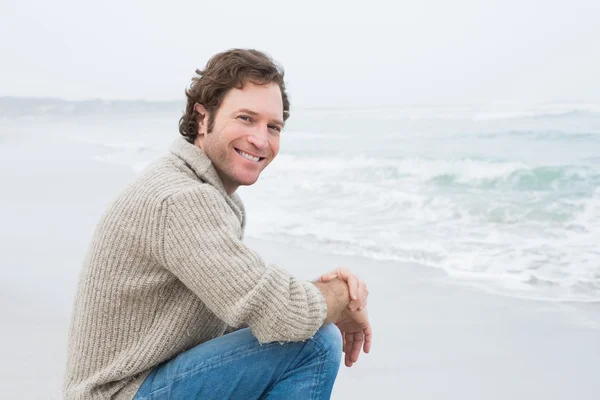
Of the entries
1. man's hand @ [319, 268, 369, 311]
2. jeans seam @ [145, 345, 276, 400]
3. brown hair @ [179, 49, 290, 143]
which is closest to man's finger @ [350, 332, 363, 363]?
man's hand @ [319, 268, 369, 311]

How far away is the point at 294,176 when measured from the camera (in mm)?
9953

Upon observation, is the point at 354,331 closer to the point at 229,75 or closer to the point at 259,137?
the point at 259,137

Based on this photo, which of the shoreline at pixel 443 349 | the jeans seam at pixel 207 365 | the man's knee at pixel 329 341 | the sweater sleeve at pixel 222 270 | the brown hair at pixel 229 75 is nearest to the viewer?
the sweater sleeve at pixel 222 270

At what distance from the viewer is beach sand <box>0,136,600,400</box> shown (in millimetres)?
3090

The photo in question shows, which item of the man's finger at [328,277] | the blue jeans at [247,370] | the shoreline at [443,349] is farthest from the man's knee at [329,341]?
the shoreline at [443,349]

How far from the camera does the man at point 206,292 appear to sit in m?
1.65

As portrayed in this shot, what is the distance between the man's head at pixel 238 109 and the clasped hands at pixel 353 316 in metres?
0.38

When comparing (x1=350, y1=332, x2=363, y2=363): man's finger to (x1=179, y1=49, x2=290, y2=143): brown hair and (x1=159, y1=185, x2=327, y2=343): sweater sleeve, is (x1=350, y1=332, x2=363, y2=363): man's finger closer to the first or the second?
(x1=159, y1=185, x2=327, y2=343): sweater sleeve

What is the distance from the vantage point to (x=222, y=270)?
1.64 metres

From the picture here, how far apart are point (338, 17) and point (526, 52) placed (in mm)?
9586

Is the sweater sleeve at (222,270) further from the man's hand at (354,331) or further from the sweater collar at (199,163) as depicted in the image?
the man's hand at (354,331)

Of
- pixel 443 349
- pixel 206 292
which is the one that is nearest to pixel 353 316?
pixel 206 292

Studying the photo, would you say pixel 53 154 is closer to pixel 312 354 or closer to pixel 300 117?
pixel 312 354

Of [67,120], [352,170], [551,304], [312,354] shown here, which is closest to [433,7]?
[67,120]
